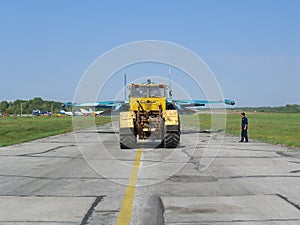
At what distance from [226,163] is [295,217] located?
8.20 meters

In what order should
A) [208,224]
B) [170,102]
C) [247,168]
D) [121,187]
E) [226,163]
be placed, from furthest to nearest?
[170,102] < [226,163] < [247,168] < [121,187] < [208,224]

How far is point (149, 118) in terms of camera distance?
2208 centimetres

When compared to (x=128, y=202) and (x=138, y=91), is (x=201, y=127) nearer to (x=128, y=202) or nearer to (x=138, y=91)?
(x=138, y=91)

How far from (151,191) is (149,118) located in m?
12.3

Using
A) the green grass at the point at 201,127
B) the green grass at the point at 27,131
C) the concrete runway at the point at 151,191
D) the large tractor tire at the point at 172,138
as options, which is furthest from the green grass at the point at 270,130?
the green grass at the point at 27,131

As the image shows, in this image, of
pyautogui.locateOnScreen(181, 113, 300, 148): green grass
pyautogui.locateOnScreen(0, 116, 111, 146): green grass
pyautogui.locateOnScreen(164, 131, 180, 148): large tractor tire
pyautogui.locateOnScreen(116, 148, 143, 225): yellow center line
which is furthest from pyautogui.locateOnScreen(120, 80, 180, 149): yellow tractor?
pyautogui.locateOnScreen(0, 116, 111, 146): green grass

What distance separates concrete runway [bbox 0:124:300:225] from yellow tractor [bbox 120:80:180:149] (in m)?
4.64

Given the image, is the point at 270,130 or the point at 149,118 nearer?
the point at 149,118

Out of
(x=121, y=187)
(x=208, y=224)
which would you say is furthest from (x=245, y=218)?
(x=121, y=187)

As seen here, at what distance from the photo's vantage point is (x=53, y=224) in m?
7.03

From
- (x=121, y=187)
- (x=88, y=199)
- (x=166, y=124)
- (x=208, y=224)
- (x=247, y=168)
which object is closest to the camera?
(x=208, y=224)

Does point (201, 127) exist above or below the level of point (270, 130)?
above

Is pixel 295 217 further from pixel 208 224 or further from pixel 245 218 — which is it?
pixel 208 224

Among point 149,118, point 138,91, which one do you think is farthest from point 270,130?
point 149,118
